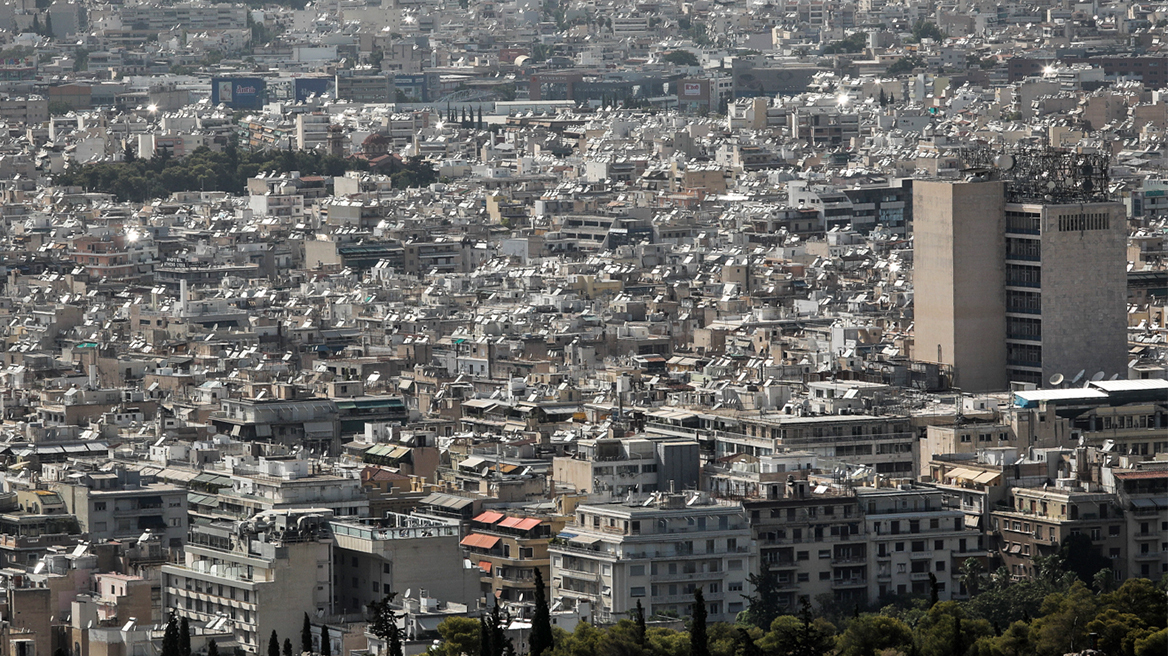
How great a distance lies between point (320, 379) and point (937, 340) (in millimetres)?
12448

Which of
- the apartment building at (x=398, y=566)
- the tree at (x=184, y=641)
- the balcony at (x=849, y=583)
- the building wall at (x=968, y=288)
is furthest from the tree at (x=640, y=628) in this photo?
the building wall at (x=968, y=288)

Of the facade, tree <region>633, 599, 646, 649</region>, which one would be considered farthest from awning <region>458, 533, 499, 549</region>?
the facade

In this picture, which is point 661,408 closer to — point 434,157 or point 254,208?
point 254,208

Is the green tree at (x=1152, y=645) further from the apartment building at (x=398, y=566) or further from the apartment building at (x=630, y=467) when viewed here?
the apartment building at (x=630, y=467)

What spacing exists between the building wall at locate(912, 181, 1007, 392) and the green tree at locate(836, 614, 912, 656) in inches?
1032

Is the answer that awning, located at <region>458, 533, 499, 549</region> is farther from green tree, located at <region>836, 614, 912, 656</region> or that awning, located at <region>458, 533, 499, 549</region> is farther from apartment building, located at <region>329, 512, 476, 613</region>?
green tree, located at <region>836, 614, 912, 656</region>

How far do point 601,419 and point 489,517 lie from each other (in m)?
12.0

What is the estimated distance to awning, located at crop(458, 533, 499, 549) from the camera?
50469 millimetres

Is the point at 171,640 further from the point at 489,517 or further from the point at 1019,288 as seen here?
the point at 1019,288

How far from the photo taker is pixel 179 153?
15638 cm

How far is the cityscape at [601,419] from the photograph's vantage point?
47156 mm

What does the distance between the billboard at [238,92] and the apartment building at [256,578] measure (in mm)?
144566

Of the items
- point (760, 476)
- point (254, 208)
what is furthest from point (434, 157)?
point (760, 476)

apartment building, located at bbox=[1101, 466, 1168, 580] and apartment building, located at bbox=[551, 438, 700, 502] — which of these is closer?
apartment building, located at bbox=[1101, 466, 1168, 580]
